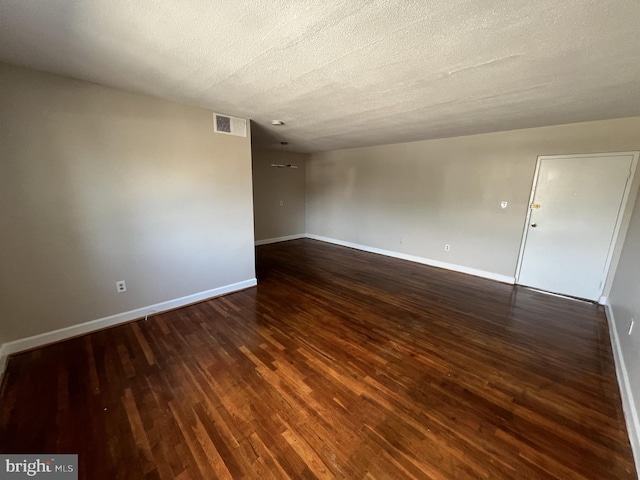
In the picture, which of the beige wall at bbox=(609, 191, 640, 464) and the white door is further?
the white door

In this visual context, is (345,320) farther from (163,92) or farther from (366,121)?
(163,92)

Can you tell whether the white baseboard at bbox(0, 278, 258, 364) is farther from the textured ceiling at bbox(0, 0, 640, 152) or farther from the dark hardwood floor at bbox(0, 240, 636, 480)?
the textured ceiling at bbox(0, 0, 640, 152)

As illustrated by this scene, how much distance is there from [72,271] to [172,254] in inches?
32.8

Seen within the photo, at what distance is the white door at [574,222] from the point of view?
10.1 feet

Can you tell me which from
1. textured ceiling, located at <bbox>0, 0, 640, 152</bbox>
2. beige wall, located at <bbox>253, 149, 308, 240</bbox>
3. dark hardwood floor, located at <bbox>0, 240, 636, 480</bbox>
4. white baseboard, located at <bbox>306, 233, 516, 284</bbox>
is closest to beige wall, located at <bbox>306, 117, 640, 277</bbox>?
white baseboard, located at <bbox>306, 233, 516, 284</bbox>

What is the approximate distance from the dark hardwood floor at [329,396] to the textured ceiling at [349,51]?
226 cm

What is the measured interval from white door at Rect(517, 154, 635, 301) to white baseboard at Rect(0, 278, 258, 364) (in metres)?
4.38

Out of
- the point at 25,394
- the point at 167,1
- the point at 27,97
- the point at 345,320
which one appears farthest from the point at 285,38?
the point at 25,394

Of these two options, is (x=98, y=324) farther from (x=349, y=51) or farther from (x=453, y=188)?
(x=453, y=188)

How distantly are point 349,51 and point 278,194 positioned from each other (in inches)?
195

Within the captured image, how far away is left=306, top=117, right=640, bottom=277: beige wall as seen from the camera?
3.39 m

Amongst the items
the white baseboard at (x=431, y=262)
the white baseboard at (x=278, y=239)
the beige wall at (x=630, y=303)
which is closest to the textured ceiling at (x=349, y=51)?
the beige wall at (x=630, y=303)

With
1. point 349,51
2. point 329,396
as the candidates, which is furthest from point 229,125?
point 329,396

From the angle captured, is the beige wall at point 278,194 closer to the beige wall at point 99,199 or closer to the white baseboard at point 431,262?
the white baseboard at point 431,262
